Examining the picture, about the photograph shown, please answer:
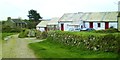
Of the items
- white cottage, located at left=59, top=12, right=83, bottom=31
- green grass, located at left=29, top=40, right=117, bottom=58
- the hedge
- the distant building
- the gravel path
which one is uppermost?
the hedge

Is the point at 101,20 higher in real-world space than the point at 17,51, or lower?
lower

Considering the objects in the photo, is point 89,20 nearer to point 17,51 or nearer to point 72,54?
point 17,51

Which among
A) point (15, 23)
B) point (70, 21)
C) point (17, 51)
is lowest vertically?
point (15, 23)

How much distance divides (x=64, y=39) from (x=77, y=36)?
4.28m

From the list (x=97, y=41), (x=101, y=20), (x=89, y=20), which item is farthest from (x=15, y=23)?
(x=97, y=41)

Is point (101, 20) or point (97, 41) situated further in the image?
point (101, 20)

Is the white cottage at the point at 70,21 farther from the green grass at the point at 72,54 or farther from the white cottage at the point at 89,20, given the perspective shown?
the green grass at the point at 72,54

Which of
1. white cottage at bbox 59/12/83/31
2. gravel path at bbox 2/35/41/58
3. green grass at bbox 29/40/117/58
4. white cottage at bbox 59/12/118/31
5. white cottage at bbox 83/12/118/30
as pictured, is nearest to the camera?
green grass at bbox 29/40/117/58

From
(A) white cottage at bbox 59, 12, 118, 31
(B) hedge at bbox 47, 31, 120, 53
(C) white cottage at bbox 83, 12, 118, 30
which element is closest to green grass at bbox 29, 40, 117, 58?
(B) hedge at bbox 47, 31, 120, 53

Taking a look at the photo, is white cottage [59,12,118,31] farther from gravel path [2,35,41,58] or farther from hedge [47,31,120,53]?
hedge [47,31,120,53]

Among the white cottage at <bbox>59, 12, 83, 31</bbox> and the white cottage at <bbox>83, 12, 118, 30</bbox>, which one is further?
the white cottage at <bbox>59, 12, 83, 31</bbox>


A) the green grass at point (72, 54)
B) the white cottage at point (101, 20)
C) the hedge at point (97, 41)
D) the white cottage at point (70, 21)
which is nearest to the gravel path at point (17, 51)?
the green grass at point (72, 54)

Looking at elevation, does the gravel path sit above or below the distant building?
above

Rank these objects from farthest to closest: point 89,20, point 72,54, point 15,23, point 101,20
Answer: point 15,23 → point 89,20 → point 101,20 → point 72,54
